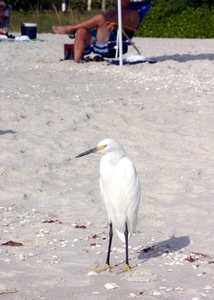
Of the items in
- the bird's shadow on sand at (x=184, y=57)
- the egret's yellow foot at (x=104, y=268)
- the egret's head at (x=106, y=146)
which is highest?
the egret's head at (x=106, y=146)

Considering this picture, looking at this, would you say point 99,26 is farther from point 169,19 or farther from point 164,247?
point 169,19

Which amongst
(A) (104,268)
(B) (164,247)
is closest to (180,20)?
(B) (164,247)

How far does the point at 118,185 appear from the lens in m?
3.64

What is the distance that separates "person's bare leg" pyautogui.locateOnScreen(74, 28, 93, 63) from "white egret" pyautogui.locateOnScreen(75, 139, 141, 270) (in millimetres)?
7392

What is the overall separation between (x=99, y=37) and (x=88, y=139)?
16.2 ft

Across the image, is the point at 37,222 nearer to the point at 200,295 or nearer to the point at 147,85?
the point at 200,295

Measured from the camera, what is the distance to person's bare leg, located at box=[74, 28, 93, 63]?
1086 centimetres

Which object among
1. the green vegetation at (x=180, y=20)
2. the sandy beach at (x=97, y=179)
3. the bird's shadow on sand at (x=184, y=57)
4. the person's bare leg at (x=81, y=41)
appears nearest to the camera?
the sandy beach at (x=97, y=179)

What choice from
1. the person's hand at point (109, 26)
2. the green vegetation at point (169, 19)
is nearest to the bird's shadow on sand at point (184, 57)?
the person's hand at point (109, 26)

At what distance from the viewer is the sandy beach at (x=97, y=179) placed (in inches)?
137

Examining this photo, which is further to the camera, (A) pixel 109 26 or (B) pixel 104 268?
(A) pixel 109 26

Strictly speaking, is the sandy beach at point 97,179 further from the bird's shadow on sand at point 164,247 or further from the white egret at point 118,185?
the white egret at point 118,185

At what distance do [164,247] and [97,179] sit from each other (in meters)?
1.49

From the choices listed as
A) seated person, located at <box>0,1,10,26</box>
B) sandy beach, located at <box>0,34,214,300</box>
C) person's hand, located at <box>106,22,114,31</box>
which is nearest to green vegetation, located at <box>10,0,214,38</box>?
seated person, located at <box>0,1,10,26</box>
